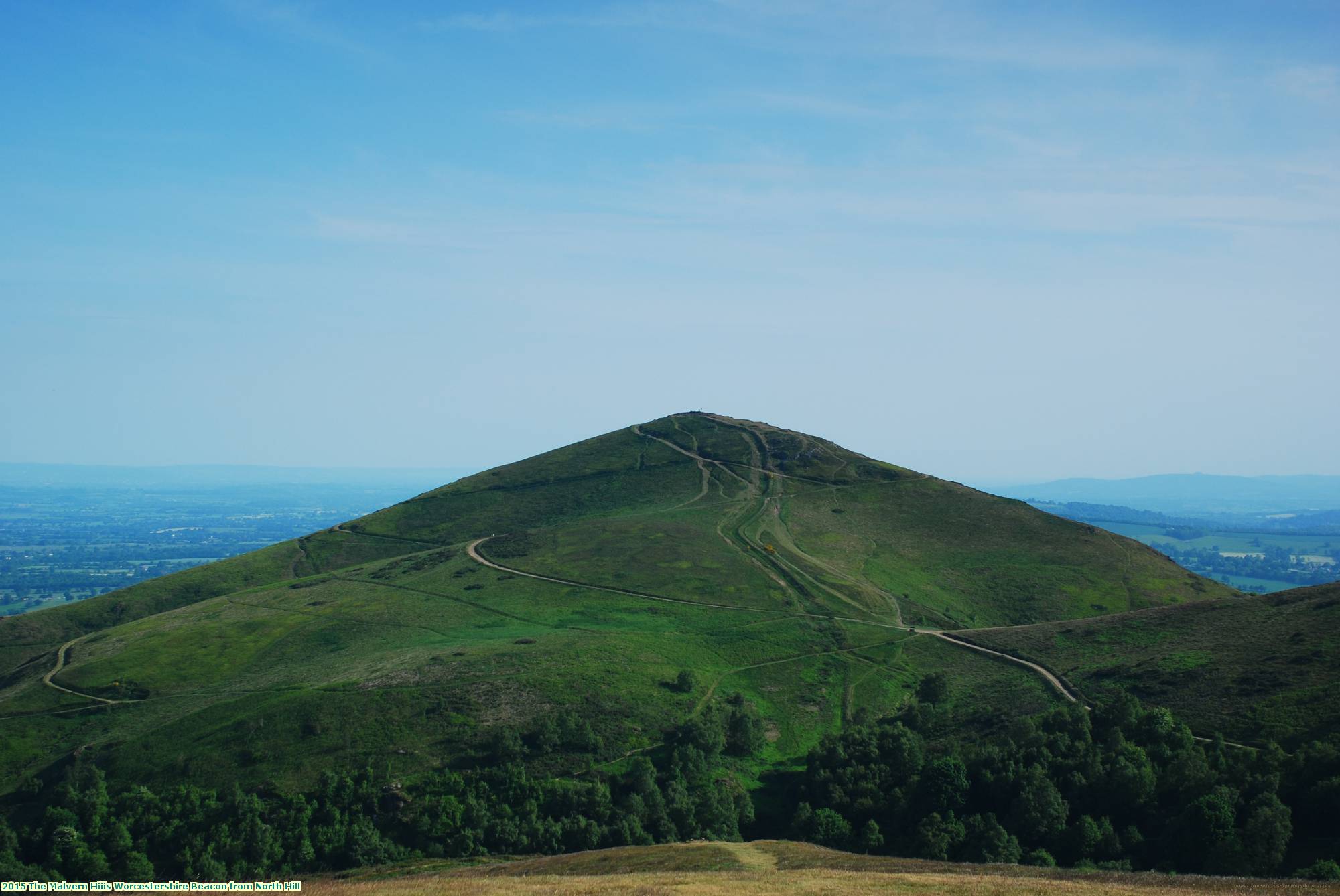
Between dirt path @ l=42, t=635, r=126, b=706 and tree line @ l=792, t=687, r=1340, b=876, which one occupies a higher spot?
tree line @ l=792, t=687, r=1340, b=876

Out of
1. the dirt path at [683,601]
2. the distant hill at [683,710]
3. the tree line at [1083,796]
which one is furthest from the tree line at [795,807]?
the dirt path at [683,601]

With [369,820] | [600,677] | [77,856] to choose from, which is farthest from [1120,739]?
[77,856]

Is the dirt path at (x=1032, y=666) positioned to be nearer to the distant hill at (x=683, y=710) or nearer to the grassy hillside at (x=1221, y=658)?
the distant hill at (x=683, y=710)

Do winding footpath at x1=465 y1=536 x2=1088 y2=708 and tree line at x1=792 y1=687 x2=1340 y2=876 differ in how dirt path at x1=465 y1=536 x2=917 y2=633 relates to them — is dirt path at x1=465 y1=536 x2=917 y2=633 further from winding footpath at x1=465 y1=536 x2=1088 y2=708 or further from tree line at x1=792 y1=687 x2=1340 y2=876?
tree line at x1=792 y1=687 x2=1340 y2=876

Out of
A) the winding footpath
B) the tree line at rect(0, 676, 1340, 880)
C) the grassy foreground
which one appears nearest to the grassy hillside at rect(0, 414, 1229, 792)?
the winding footpath

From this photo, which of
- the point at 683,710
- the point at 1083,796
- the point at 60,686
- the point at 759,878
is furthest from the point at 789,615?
the point at 60,686

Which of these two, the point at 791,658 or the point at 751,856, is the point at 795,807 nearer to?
the point at 751,856
